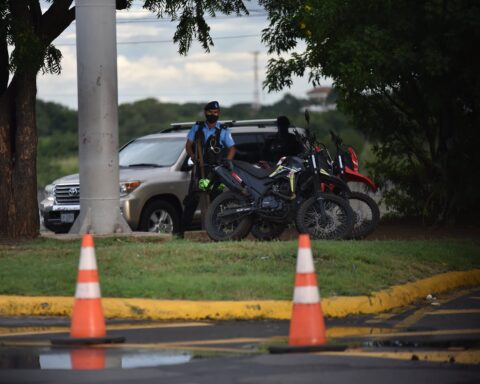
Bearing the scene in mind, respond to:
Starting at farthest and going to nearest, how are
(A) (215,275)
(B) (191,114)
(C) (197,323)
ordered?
(B) (191,114), (A) (215,275), (C) (197,323)

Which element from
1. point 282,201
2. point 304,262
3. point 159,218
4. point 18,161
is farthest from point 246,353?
point 159,218

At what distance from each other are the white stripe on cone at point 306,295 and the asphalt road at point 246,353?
0.37 meters

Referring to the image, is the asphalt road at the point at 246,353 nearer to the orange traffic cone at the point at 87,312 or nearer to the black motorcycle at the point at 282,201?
the orange traffic cone at the point at 87,312

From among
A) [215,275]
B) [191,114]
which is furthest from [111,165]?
[191,114]

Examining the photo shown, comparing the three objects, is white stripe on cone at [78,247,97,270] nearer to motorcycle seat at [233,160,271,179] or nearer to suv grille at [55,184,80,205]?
motorcycle seat at [233,160,271,179]

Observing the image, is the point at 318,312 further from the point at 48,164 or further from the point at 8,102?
the point at 48,164

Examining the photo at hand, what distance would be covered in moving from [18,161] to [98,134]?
1.50 meters

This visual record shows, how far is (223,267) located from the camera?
42.1 feet

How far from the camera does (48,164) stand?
74.8m

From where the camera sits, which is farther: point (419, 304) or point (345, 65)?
point (345, 65)

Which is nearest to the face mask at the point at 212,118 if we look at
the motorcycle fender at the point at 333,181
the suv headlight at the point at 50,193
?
the motorcycle fender at the point at 333,181

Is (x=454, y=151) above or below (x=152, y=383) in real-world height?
above

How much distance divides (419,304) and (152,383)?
5046 mm

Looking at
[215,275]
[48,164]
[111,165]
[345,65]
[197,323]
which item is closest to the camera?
[197,323]
